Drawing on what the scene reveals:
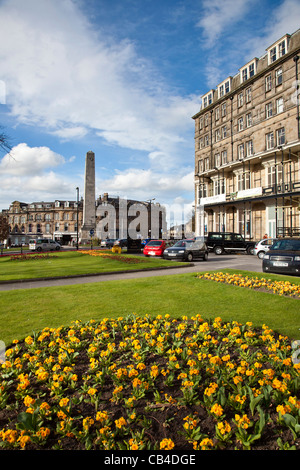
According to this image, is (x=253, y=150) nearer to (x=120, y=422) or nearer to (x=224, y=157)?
(x=224, y=157)

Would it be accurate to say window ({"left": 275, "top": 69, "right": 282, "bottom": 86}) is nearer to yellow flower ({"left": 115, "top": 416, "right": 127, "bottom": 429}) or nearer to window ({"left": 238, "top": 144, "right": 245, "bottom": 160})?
window ({"left": 238, "top": 144, "right": 245, "bottom": 160})

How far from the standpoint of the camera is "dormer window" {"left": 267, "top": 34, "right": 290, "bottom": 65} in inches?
1134

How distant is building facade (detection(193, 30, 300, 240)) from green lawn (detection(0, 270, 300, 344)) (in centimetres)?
2181

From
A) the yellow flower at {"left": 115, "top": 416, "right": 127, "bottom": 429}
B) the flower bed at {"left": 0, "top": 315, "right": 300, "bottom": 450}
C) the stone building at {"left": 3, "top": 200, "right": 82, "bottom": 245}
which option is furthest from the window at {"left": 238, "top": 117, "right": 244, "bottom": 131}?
the stone building at {"left": 3, "top": 200, "right": 82, "bottom": 245}

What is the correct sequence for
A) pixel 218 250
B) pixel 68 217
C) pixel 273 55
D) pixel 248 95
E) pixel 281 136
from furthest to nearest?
pixel 68 217 → pixel 248 95 → pixel 273 55 → pixel 281 136 → pixel 218 250

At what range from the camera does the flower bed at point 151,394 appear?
2434 mm

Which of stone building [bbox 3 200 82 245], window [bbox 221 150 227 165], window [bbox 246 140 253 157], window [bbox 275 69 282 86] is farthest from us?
stone building [bbox 3 200 82 245]

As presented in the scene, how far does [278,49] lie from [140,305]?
1386 inches

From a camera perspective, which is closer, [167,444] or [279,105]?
[167,444]

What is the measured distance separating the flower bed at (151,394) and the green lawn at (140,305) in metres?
0.85

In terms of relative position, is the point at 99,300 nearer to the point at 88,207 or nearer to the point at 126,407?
the point at 126,407

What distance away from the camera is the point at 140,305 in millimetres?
6605

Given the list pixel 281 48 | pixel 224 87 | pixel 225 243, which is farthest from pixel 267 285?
pixel 224 87

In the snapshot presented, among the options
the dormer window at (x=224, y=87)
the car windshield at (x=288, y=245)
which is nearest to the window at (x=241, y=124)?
the dormer window at (x=224, y=87)
